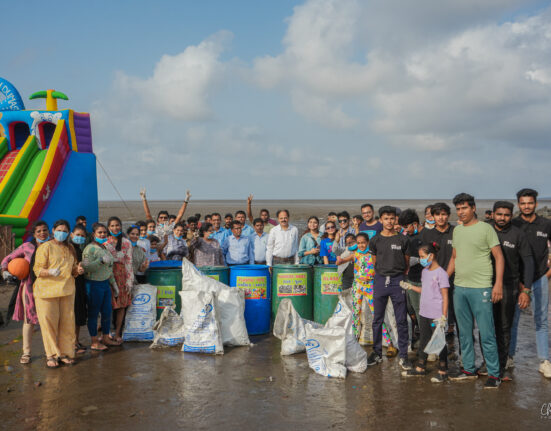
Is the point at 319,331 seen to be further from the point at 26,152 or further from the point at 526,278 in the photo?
the point at 26,152

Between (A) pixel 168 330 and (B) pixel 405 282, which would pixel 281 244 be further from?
(B) pixel 405 282

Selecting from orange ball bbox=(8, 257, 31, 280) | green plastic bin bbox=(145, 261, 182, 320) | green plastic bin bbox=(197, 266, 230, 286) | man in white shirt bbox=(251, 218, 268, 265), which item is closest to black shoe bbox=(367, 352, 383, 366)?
green plastic bin bbox=(197, 266, 230, 286)

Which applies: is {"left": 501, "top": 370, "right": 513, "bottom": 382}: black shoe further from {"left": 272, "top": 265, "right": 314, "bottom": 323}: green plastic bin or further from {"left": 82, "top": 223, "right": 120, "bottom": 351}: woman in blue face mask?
{"left": 82, "top": 223, "right": 120, "bottom": 351}: woman in blue face mask

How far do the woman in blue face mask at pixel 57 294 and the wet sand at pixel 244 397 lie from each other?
26cm

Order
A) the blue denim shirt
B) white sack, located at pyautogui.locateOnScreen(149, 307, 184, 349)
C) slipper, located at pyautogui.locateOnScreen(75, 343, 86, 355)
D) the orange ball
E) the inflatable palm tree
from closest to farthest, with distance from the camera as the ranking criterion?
the orange ball < slipper, located at pyautogui.locateOnScreen(75, 343, 86, 355) < white sack, located at pyautogui.locateOnScreen(149, 307, 184, 349) < the blue denim shirt < the inflatable palm tree

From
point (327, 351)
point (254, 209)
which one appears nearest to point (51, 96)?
point (327, 351)

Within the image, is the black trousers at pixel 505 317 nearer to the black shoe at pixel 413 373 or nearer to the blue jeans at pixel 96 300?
the black shoe at pixel 413 373

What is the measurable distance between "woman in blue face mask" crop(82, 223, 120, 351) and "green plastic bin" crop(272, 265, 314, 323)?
217 cm

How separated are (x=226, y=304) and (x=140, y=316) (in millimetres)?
1251

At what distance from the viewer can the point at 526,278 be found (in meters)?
4.84

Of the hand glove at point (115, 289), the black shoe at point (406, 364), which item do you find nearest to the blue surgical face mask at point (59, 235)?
the hand glove at point (115, 289)

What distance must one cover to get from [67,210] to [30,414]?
820 cm

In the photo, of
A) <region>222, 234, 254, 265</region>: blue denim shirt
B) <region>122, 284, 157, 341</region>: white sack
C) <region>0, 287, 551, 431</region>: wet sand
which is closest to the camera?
<region>0, 287, 551, 431</region>: wet sand

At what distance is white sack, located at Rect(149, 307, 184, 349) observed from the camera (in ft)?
19.6
